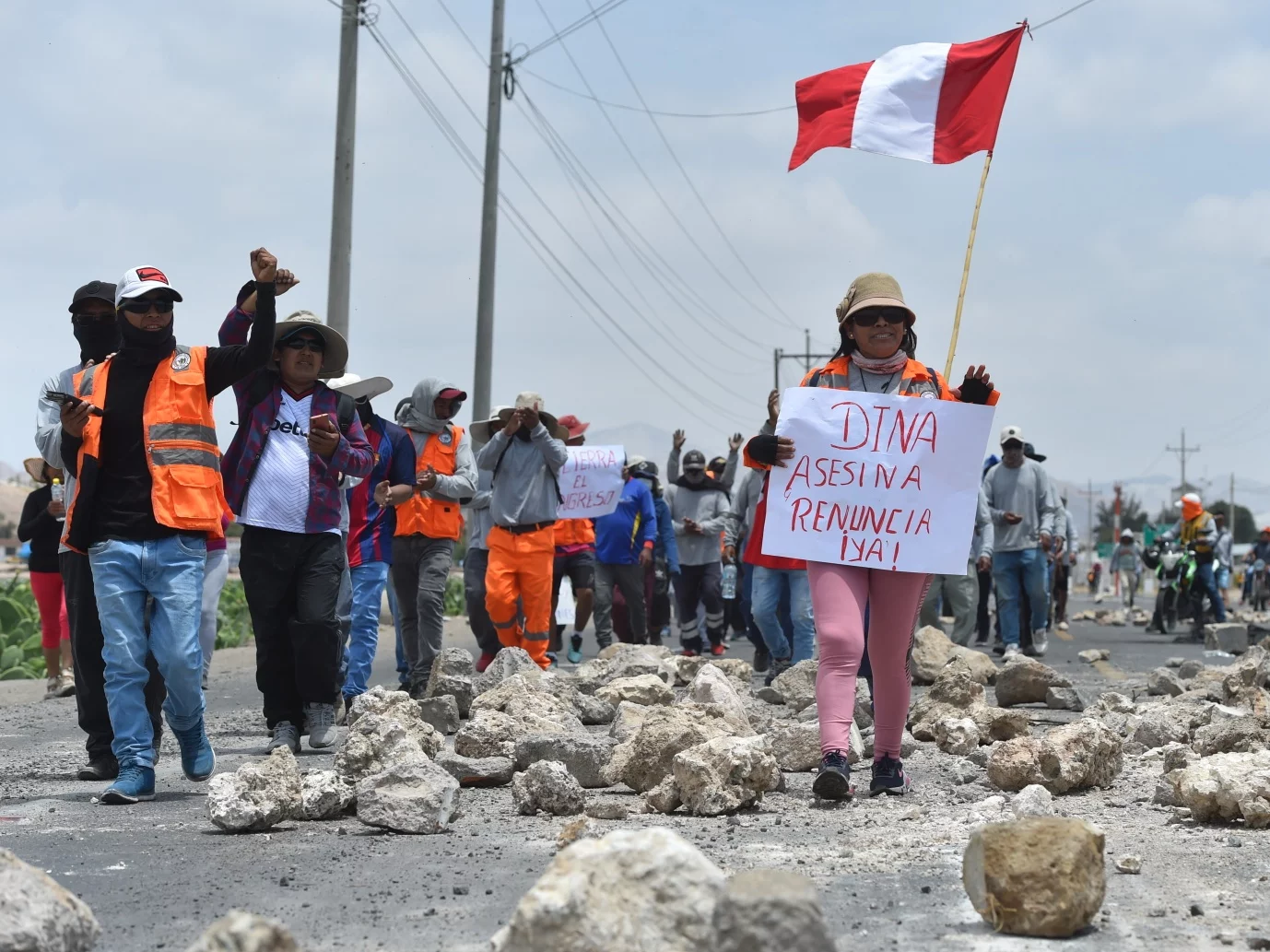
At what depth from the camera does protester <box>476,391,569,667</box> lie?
1132 cm

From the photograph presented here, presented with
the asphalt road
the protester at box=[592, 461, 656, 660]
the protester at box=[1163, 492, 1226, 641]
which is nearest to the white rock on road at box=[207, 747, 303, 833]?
the asphalt road

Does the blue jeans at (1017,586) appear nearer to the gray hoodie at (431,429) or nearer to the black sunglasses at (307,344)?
the gray hoodie at (431,429)

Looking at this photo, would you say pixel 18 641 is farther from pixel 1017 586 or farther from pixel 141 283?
pixel 141 283

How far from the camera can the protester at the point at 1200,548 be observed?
68.8 feet

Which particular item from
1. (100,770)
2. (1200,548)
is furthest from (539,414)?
Answer: (1200,548)

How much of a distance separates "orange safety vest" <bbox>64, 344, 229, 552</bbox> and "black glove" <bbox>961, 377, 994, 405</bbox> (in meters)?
2.83

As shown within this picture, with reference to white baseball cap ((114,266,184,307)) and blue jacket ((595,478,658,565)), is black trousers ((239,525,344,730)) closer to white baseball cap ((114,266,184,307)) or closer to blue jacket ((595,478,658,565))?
white baseball cap ((114,266,184,307))

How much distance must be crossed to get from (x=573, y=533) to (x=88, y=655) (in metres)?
7.89

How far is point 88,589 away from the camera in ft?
21.6

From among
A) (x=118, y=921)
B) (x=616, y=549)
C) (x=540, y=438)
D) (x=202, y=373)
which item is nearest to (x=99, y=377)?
(x=202, y=373)

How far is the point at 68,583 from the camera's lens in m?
6.75

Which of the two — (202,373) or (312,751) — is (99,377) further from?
(312,751)

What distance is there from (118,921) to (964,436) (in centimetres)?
363

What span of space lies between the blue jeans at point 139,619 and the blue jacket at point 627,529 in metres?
8.97
